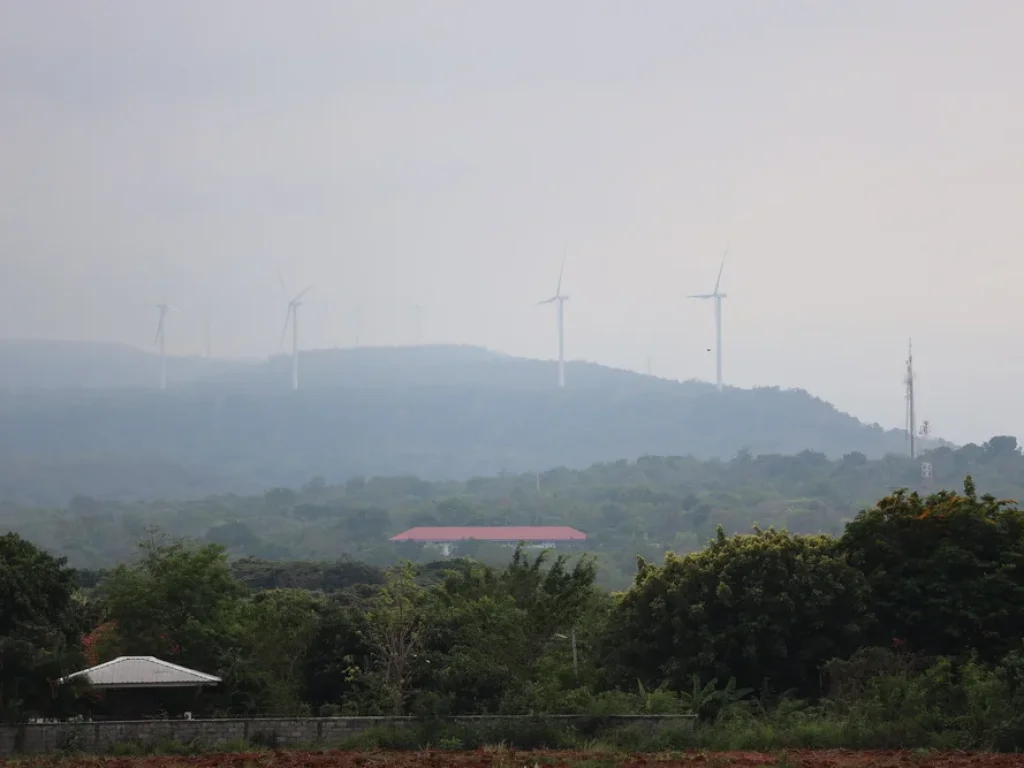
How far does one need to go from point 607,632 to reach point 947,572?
973 centimetres

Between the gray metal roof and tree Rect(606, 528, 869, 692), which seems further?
tree Rect(606, 528, 869, 692)

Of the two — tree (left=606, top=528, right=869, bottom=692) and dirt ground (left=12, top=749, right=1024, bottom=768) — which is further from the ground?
tree (left=606, top=528, right=869, bottom=692)

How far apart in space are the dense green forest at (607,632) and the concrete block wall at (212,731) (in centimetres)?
231

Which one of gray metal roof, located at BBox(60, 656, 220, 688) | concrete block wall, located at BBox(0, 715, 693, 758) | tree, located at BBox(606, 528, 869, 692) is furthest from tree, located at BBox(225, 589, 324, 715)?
tree, located at BBox(606, 528, 869, 692)

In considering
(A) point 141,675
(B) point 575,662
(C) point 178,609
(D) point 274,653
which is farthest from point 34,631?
(B) point 575,662

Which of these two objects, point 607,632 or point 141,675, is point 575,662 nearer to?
point 607,632

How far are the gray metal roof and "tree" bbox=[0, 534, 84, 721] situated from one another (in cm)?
56

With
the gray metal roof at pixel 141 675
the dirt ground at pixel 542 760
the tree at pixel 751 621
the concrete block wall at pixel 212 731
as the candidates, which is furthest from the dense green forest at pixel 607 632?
the dirt ground at pixel 542 760

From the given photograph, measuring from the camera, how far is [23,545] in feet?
129

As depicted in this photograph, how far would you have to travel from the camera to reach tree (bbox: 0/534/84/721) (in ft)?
111

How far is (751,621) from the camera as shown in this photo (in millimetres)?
40562

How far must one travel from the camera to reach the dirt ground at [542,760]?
84.4 ft

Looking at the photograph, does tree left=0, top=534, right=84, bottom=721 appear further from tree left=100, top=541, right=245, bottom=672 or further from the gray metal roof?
tree left=100, top=541, right=245, bottom=672

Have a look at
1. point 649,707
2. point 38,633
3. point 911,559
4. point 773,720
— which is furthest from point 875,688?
point 38,633
